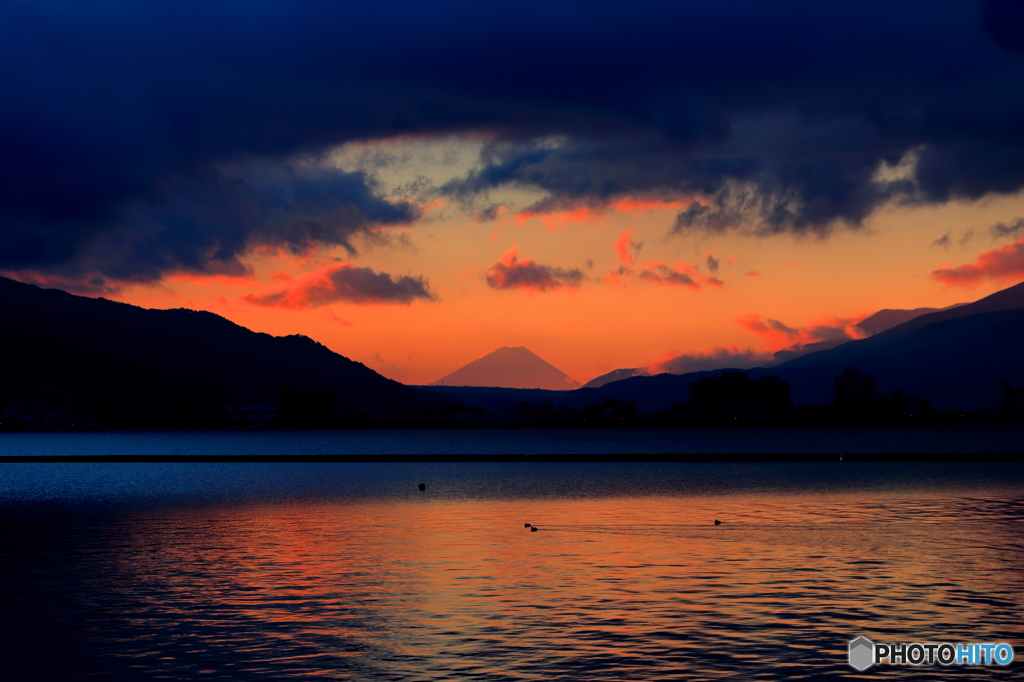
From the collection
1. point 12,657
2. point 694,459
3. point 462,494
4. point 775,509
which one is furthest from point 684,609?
point 694,459

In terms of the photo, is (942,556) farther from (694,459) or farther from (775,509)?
(694,459)

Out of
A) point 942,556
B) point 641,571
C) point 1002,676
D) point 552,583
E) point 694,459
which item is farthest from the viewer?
point 694,459

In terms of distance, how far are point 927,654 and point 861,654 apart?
5.43ft

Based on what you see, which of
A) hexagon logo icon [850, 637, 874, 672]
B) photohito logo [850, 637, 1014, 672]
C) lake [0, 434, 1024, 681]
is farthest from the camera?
lake [0, 434, 1024, 681]

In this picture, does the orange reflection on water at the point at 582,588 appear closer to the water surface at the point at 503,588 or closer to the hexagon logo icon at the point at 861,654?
the water surface at the point at 503,588

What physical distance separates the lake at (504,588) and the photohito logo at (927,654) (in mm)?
458

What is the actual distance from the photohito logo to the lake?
0.46 m

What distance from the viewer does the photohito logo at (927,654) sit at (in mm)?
20453

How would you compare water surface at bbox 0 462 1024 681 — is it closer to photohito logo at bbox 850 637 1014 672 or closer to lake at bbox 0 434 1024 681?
lake at bbox 0 434 1024 681

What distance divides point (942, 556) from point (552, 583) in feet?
52.0

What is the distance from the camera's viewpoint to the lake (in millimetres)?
20875

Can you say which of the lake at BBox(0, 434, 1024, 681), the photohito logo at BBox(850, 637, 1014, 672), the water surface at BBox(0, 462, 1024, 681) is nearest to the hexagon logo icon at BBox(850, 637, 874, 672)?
the photohito logo at BBox(850, 637, 1014, 672)

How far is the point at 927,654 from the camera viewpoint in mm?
21188

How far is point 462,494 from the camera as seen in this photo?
77.2m
